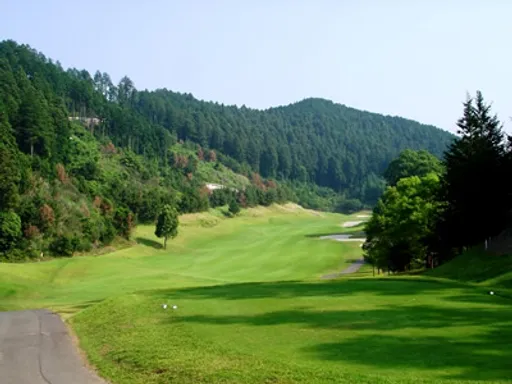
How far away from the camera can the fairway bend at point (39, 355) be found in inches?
675

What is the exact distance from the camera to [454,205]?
49.0 m

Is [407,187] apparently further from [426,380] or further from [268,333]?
[426,380]

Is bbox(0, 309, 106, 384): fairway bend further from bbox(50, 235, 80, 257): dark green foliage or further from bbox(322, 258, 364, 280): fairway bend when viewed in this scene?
bbox(50, 235, 80, 257): dark green foliage

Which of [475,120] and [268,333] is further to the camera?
[475,120]

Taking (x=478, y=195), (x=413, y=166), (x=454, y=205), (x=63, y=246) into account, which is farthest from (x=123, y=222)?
(x=478, y=195)

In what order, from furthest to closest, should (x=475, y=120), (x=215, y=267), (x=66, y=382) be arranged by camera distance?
(x=215, y=267) < (x=475, y=120) < (x=66, y=382)

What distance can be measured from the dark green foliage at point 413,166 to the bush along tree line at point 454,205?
34028mm

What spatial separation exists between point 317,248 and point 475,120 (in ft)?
174

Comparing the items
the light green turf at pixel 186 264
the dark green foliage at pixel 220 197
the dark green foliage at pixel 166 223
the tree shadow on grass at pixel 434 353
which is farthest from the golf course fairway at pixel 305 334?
the dark green foliage at pixel 220 197

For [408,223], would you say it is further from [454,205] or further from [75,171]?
[75,171]

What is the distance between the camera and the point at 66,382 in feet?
54.3

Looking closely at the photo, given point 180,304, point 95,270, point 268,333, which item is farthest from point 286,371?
point 95,270

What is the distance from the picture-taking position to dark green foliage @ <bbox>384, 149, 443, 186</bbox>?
100750mm

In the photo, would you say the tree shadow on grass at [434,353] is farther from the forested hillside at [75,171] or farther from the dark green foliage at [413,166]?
the dark green foliage at [413,166]
